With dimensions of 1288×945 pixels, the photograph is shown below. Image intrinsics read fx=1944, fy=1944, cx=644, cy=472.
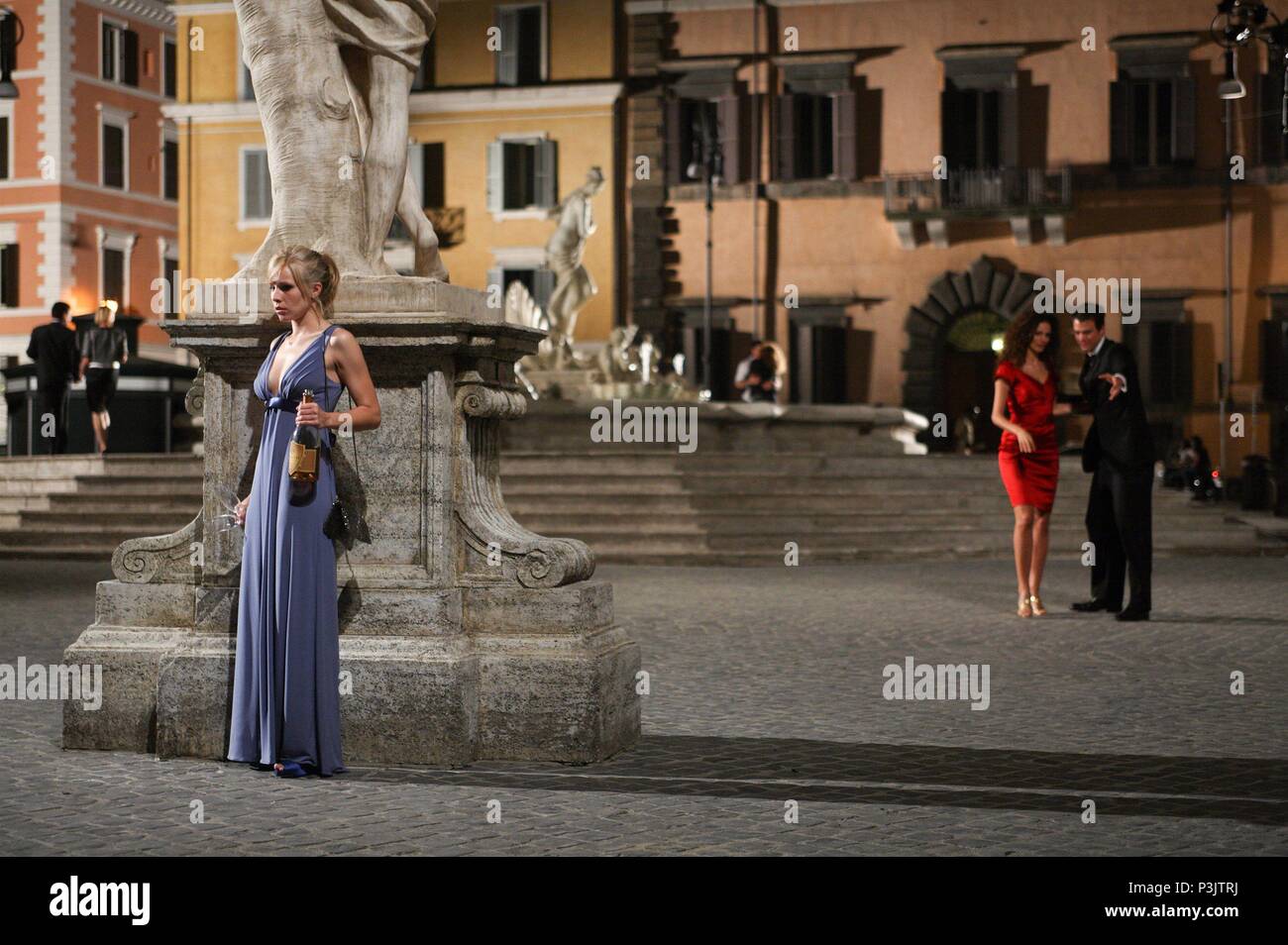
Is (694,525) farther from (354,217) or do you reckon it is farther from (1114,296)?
(1114,296)

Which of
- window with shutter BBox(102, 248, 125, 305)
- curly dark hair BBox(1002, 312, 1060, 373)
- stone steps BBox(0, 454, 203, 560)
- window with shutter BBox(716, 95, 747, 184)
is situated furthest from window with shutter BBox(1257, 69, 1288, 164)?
window with shutter BBox(102, 248, 125, 305)

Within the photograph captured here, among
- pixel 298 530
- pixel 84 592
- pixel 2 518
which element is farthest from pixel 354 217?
pixel 2 518

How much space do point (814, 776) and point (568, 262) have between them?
2233cm

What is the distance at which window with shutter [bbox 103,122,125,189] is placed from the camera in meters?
51.4

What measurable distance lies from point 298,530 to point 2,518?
584 inches

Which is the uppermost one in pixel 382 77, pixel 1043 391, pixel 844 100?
pixel 844 100

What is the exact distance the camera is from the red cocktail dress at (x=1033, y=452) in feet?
39.1

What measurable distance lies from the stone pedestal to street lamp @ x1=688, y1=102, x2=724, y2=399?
32.4 metres

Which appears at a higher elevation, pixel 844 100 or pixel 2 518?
pixel 844 100

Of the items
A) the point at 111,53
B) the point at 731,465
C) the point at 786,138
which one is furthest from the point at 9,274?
the point at 731,465

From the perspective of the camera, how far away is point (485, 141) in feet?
137

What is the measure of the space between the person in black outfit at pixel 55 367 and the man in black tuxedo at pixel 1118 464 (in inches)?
509

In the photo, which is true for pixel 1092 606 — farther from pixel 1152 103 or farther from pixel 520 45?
pixel 520 45
